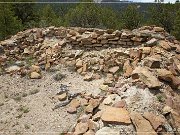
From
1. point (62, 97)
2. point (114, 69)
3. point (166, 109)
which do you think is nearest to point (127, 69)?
point (114, 69)

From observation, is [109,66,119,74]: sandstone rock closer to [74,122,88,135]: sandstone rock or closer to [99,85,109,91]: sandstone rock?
[99,85,109,91]: sandstone rock

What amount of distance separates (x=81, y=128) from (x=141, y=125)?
134 centimetres

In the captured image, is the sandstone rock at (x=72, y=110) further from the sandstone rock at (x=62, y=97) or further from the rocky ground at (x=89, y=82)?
the sandstone rock at (x=62, y=97)

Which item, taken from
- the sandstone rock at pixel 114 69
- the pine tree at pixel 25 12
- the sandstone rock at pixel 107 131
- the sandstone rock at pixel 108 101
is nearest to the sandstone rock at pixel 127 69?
the sandstone rock at pixel 114 69

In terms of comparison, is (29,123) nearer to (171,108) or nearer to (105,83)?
(105,83)

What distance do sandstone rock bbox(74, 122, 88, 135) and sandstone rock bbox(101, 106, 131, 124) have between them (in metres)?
0.48

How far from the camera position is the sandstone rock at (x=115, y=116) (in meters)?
6.51

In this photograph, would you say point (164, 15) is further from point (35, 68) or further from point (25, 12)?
point (35, 68)

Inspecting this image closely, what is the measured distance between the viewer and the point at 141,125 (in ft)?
21.0

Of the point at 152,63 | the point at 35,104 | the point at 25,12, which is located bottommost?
the point at 25,12

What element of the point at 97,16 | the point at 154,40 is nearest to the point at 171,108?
the point at 154,40

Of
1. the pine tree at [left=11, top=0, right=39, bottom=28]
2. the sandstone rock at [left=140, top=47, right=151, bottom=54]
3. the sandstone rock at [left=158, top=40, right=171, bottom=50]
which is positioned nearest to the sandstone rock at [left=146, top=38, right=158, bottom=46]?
the sandstone rock at [left=158, top=40, right=171, bottom=50]

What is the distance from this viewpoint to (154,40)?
33.7 feet

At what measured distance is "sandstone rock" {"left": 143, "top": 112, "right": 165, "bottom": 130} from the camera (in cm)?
649
